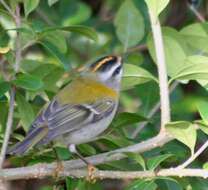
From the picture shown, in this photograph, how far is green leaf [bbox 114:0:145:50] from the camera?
15.0 ft

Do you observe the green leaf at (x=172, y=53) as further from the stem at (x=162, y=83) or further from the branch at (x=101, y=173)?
the branch at (x=101, y=173)

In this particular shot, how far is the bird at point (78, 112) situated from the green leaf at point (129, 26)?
21 centimetres

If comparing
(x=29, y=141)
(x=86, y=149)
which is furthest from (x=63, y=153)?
(x=29, y=141)

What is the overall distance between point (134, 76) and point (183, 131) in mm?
558

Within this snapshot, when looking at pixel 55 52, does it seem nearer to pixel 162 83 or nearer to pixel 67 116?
pixel 67 116

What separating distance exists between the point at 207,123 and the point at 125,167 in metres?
0.71

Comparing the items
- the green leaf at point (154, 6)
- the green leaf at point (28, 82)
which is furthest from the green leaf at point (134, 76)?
the green leaf at point (28, 82)

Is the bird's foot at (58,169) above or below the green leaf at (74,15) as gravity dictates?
below

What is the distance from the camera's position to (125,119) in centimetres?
399

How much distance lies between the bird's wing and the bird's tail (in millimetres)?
30

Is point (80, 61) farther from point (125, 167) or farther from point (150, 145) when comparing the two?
point (150, 145)

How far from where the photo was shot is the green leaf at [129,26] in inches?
180

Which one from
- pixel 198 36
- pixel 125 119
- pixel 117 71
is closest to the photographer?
pixel 125 119

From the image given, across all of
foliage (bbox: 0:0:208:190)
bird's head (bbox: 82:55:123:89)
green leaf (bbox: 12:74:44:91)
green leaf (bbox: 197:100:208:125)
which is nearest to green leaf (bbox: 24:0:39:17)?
foliage (bbox: 0:0:208:190)
